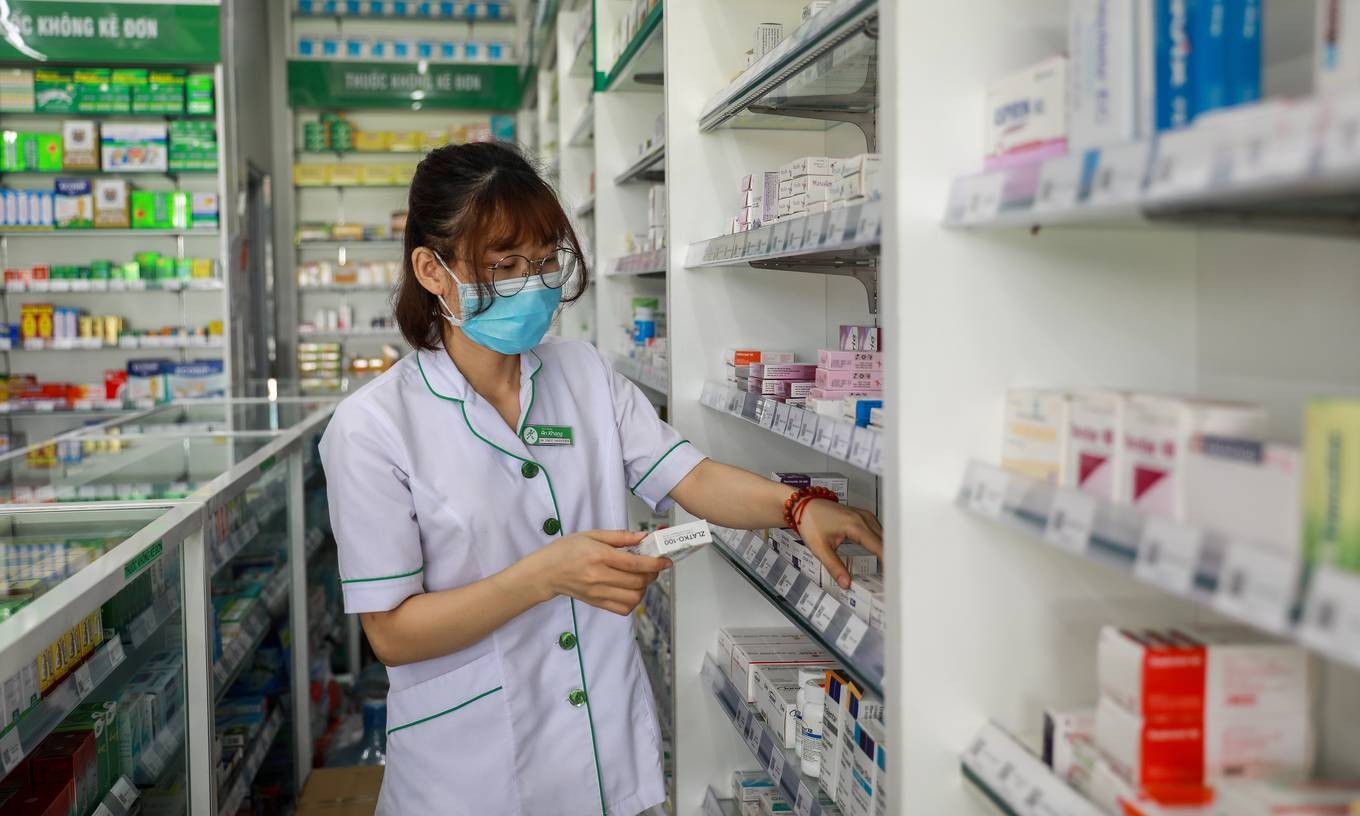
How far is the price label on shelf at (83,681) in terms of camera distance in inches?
80.4

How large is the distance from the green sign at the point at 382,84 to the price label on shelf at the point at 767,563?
23.9 ft

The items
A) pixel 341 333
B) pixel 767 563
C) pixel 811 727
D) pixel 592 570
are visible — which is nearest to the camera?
pixel 592 570

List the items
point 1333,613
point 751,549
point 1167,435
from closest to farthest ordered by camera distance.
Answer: point 1333,613 → point 1167,435 → point 751,549

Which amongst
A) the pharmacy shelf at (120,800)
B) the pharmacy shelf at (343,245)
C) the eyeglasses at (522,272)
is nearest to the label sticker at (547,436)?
the eyeglasses at (522,272)

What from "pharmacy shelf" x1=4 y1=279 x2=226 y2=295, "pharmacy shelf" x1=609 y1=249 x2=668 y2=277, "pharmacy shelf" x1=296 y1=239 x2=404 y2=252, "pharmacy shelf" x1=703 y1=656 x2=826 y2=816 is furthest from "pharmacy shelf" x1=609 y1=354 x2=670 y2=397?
"pharmacy shelf" x1=296 y1=239 x2=404 y2=252

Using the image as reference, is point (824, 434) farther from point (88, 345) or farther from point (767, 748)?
point (88, 345)

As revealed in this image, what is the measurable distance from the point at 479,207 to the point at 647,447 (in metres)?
0.61

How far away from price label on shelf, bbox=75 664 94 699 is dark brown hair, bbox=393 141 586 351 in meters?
0.94

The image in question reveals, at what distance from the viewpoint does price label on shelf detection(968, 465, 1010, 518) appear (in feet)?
4.46

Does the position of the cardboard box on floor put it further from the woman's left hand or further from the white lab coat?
the woman's left hand

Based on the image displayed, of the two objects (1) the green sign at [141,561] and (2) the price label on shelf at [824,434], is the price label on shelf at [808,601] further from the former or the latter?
(1) the green sign at [141,561]

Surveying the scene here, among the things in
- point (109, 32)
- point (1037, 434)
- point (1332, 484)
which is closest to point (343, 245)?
point (109, 32)

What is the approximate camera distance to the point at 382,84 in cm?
894

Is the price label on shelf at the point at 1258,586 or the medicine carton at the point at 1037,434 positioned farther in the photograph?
the medicine carton at the point at 1037,434
